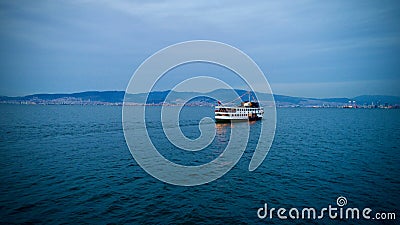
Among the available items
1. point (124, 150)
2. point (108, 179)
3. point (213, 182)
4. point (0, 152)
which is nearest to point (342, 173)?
point (213, 182)

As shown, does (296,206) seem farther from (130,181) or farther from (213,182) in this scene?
(130,181)

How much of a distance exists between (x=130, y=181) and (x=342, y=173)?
22.4 metres

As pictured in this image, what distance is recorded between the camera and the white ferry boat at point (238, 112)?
8325 centimetres

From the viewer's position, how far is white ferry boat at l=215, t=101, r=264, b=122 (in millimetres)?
83250
